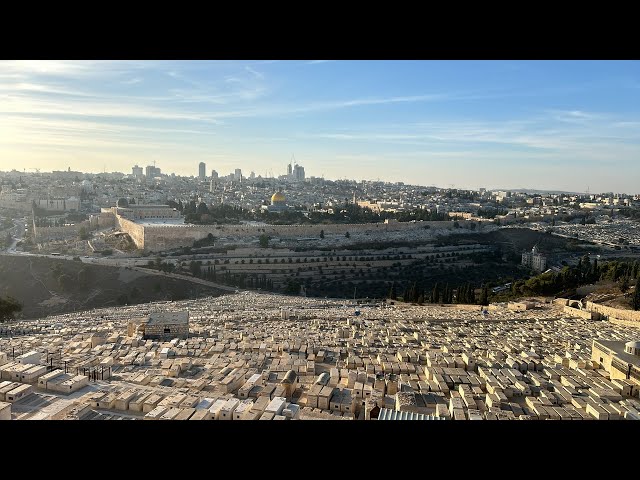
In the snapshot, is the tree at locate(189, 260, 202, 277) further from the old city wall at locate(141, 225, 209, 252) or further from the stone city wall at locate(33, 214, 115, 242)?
the stone city wall at locate(33, 214, 115, 242)

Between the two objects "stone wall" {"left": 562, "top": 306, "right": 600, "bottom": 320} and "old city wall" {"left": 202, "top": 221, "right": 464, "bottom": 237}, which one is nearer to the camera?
"stone wall" {"left": 562, "top": 306, "right": 600, "bottom": 320}

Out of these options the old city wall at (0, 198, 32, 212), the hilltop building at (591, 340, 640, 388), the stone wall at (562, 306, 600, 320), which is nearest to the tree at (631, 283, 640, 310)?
the stone wall at (562, 306, 600, 320)

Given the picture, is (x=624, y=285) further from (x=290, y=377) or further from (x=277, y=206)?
(x=277, y=206)

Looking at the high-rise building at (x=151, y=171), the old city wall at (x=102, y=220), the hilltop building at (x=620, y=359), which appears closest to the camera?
the hilltop building at (x=620, y=359)

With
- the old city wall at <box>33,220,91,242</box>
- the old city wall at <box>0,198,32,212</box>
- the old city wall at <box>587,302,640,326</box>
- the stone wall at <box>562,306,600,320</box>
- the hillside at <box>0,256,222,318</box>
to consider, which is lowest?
the hillside at <box>0,256,222,318</box>

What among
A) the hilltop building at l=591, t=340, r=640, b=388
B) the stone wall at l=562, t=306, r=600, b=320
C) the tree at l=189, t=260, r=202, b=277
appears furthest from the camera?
the tree at l=189, t=260, r=202, b=277

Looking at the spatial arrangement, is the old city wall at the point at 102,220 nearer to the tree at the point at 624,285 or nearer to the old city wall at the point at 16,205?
the old city wall at the point at 16,205

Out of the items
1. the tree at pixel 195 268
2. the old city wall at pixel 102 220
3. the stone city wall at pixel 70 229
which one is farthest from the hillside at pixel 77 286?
the old city wall at pixel 102 220
